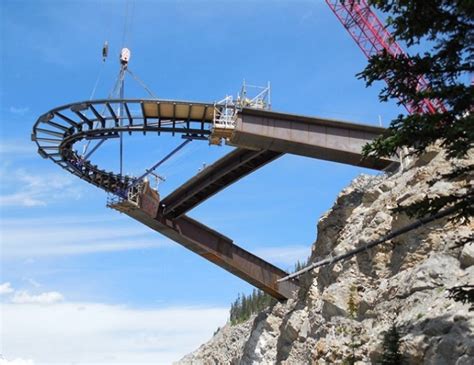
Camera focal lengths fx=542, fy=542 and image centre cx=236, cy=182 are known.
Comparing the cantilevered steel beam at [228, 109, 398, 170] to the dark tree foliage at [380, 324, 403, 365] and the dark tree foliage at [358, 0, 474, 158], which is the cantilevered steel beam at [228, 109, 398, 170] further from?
the dark tree foliage at [358, 0, 474, 158]

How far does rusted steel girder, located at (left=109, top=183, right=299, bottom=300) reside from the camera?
3859 cm

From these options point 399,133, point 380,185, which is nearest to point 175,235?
point 380,185

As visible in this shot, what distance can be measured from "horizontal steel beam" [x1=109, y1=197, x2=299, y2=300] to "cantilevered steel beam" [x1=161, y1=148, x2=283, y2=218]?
112cm

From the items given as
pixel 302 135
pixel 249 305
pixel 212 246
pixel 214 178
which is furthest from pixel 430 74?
pixel 249 305

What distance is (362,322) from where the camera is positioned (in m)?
24.5

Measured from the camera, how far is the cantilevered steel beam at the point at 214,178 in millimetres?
36062

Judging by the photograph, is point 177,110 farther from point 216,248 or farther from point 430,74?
point 430,74

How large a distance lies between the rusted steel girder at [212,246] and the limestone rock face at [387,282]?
270 centimetres

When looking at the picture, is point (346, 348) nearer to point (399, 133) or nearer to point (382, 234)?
point (382, 234)

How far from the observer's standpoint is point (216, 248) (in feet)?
137

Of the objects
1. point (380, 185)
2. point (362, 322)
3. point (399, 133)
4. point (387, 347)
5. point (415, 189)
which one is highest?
point (380, 185)

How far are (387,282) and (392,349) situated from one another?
6.96 m

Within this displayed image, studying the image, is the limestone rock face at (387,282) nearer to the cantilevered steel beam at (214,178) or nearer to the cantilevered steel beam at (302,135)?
the cantilevered steel beam at (302,135)

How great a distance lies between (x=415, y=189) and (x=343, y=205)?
9.96m
